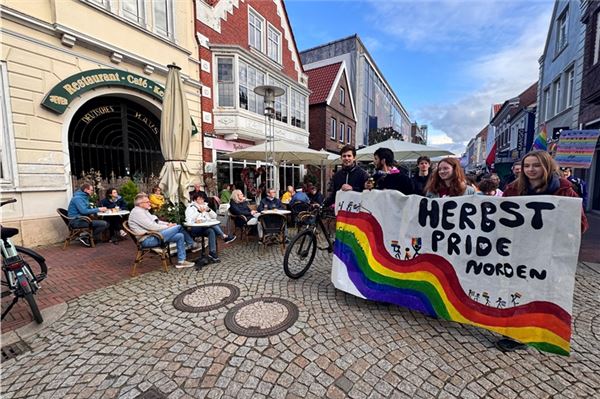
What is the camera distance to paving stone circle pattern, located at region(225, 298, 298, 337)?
2828 millimetres

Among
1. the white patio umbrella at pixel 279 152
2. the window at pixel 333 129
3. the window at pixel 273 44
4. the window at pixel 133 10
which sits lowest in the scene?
the white patio umbrella at pixel 279 152

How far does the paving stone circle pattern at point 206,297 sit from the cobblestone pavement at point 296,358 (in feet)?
0.17

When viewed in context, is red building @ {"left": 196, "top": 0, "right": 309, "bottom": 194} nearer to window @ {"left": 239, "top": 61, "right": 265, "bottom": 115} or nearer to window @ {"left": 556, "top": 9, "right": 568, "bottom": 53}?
window @ {"left": 239, "top": 61, "right": 265, "bottom": 115}

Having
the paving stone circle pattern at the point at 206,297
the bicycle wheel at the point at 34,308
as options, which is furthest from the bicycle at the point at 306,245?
the bicycle wheel at the point at 34,308

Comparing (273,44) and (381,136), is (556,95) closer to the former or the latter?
(381,136)

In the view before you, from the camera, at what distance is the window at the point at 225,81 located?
11031 mm

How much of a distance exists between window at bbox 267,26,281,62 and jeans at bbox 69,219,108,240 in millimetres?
11641

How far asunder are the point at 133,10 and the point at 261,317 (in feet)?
31.6

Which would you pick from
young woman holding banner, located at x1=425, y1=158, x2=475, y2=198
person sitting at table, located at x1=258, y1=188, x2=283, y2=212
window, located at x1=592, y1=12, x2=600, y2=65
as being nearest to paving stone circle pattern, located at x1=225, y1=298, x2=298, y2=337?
young woman holding banner, located at x1=425, y1=158, x2=475, y2=198

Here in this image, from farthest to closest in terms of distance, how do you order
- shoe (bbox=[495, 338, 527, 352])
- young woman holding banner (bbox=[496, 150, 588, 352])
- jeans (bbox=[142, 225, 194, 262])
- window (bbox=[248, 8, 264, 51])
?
1. window (bbox=[248, 8, 264, 51])
2. jeans (bbox=[142, 225, 194, 262])
3. young woman holding banner (bbox=[496, 150, 588, 352])
4. shoe (bbox=[495, 338, 527, 352])

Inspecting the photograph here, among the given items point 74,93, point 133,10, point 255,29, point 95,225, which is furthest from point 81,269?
point 255,29

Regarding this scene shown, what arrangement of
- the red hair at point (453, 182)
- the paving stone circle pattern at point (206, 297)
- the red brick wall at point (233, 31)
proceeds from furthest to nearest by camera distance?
the red brick wall at point (233, 31) < the paving stone circle pattern at point (206, 297) < the red hair at point (453, 182)

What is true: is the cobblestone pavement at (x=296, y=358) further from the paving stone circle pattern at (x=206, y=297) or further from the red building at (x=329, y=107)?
the red building at (x=329, y=107)

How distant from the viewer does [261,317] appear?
121 inches
